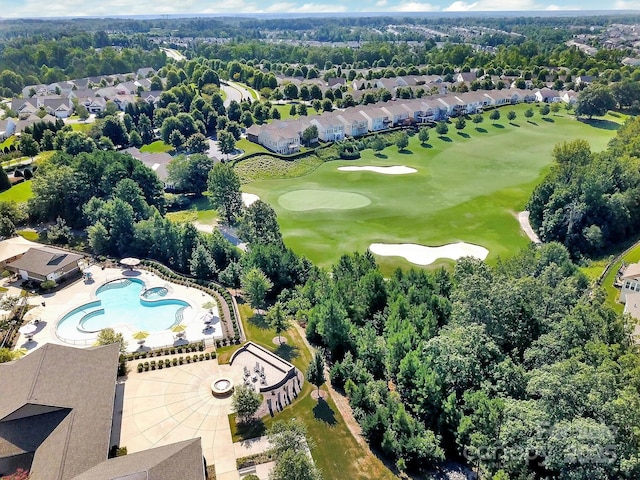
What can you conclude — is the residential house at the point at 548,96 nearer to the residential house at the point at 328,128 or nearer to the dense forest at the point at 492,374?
the residential house at the point at 328,128

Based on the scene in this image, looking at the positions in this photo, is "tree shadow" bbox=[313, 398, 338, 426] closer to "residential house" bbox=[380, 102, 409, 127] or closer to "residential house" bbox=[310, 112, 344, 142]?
"residential house" bbox=[310, 112, 344, 142]

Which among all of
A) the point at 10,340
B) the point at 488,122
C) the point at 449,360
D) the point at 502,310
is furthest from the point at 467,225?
the point at 488,122

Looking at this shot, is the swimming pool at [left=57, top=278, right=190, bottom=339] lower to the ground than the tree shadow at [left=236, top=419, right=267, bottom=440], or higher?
lower

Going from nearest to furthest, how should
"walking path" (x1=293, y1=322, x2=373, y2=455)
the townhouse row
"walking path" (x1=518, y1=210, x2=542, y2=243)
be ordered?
"walking path" (x1=293, y1=322, x2=373, y2=455)
"walking path" (x1=518, y1=210, x2=542, y2=243)
the townhouse row

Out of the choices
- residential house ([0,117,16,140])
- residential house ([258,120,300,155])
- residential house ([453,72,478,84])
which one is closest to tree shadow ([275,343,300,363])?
residential house ([258,120,300,155])

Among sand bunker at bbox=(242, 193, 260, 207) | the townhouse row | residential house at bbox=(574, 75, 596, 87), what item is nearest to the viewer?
sand bunker at bbox=(242, 193, 260, 207)

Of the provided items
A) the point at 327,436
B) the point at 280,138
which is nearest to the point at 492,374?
the point at 327,436

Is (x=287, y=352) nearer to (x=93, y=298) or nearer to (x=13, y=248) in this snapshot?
(x=93, y=298)
